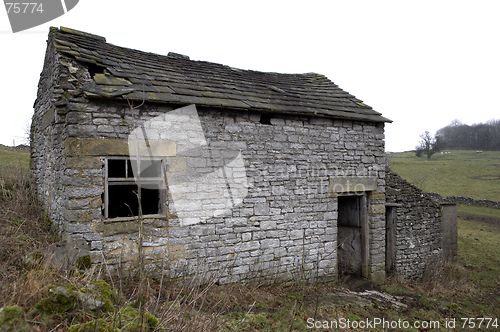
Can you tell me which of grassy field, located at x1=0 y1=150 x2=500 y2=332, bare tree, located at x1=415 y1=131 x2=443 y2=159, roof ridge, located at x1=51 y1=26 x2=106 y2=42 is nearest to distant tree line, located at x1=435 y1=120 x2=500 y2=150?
bare tree, located at x1=415 y1=131 x2=443 y2=159

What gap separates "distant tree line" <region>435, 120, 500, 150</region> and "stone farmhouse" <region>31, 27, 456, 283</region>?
52926 millimetres

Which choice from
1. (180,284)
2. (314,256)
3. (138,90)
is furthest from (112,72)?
(314,256)

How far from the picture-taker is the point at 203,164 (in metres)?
5.75

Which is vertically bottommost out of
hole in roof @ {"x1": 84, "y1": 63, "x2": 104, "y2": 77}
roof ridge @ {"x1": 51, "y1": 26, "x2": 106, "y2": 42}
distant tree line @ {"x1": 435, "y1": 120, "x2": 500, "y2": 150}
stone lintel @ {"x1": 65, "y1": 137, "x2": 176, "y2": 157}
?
stone lintel @ {"x1": 65, "y1": 137, "x2": 176, "y2": 157}

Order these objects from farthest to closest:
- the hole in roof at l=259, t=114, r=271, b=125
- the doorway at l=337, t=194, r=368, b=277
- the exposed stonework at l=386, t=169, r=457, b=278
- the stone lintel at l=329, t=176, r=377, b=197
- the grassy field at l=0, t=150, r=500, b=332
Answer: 1. the exposed stonework at l=386, t=169, r=457, b=278
2. the doorway at l=337, t=194, r=368, b=277
3. the stone lintel at l=329, t=176, r=377, b=197
4. the hole in roof at l=259, t=114, r=271, b=125
5. the grassy field at l=0, t=150, r=500, b=332

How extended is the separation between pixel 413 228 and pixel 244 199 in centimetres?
622

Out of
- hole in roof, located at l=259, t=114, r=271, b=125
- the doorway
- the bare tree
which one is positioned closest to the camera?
hole in roof, located at l=259, t=114, r=271, b=125

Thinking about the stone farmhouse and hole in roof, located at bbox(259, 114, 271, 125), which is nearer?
the stone farmhouse

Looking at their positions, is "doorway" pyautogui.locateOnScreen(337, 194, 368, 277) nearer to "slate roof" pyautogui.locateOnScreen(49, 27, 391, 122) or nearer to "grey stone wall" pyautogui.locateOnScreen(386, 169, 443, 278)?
"grey stone wall" pyautogui.locateOnScreen(386, 169, 443, 278)

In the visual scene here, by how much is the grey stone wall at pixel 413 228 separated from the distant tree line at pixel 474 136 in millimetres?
49286

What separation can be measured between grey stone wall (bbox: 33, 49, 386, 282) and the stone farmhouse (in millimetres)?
22

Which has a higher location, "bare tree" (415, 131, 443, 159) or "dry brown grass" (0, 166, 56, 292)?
"bare tree" (415, 131, 443, 159)

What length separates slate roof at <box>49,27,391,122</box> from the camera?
5.33 meters

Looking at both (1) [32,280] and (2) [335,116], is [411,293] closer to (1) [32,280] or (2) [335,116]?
(2) [335,116]
